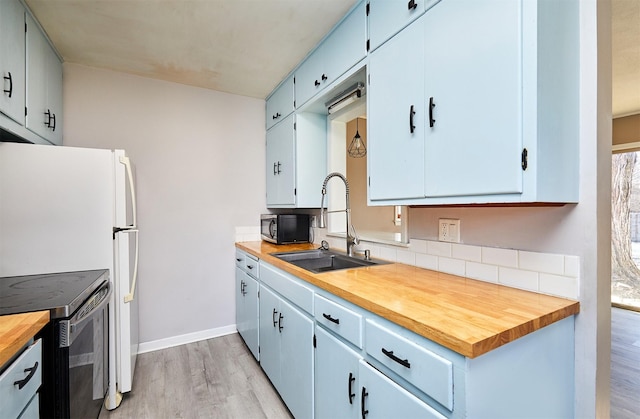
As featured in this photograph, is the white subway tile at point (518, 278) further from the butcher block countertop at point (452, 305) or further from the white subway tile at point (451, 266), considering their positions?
the white subway tile at point (451, 266)

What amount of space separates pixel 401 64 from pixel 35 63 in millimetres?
2113

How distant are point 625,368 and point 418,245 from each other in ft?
7.10

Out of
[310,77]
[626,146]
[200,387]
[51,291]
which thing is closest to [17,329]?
[51,291]

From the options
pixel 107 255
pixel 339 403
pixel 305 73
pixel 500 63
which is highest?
pixel 305 73

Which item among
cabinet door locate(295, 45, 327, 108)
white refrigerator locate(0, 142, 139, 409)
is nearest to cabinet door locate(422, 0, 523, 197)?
cabinet door locate(295, 45, 327, 108)

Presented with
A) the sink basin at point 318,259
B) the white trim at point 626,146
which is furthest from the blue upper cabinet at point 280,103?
the white trim at point 626,146

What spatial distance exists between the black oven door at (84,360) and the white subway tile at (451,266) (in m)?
1.63

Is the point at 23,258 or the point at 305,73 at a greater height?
the point at 305,73

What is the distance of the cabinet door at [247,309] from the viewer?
221 centimetres

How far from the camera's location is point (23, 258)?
155 centimetres

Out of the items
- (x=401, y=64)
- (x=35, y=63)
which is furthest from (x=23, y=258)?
(x=401, y=64)

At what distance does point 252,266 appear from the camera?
2.29m

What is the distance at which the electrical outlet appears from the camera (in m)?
1.41

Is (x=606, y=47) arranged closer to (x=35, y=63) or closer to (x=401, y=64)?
(x=401, y=64)
